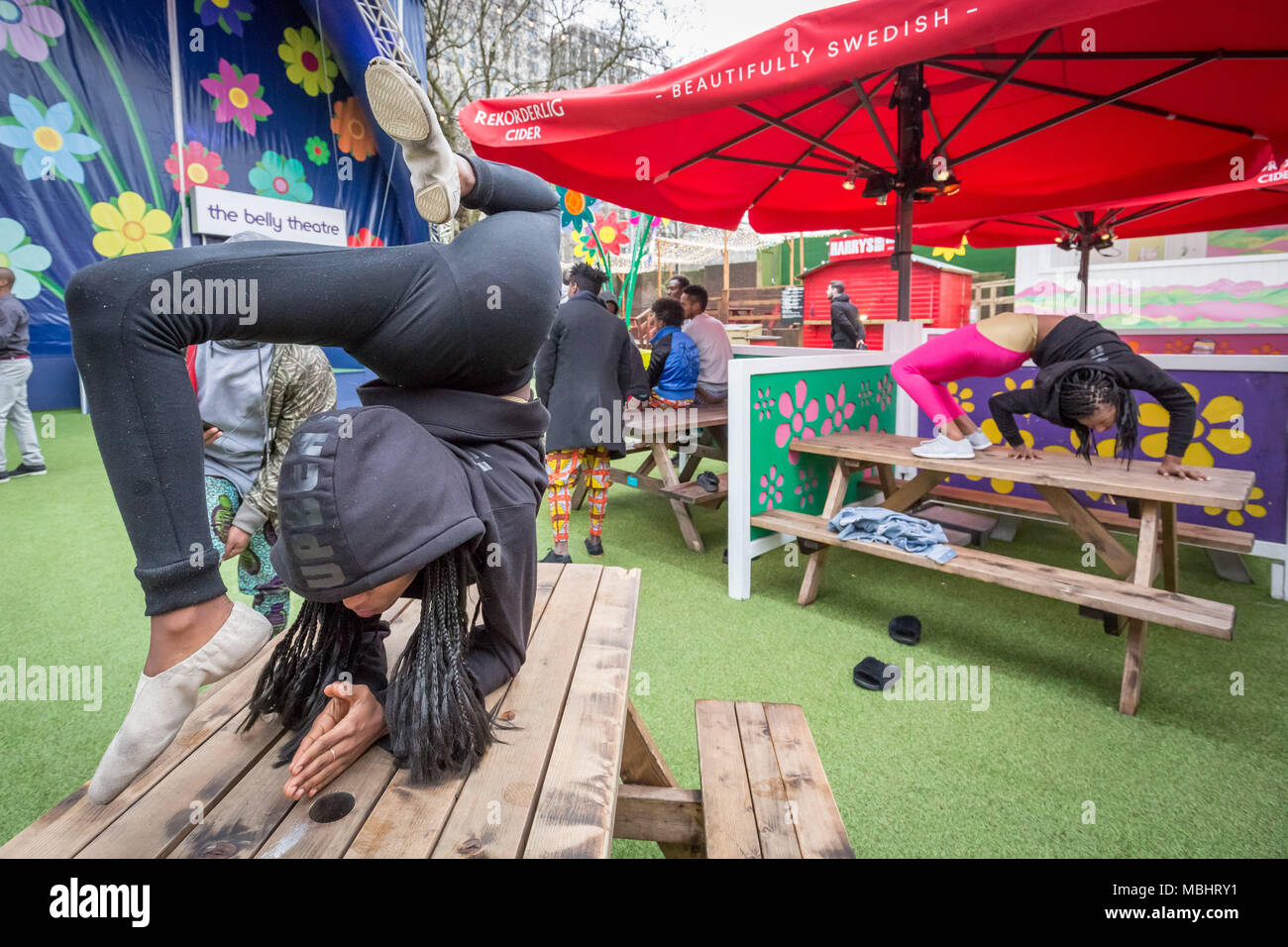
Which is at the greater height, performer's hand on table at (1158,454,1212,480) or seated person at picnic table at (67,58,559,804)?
seated person at picnic table at (67,58,559,804)

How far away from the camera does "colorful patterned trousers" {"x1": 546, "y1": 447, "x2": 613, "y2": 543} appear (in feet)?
13.3

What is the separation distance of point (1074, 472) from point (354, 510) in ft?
10.1

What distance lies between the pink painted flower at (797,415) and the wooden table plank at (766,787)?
7.37 ft

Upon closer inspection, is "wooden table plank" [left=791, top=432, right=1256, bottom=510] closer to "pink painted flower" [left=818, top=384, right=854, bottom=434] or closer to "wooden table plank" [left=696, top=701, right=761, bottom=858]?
"pink painted flower" [left=818, top=384, right=854, bottom=434]

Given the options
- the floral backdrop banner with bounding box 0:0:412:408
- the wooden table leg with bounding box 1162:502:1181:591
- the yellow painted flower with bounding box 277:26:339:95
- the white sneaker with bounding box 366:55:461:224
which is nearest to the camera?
the white sneaker with bounding box 366:55:461:224

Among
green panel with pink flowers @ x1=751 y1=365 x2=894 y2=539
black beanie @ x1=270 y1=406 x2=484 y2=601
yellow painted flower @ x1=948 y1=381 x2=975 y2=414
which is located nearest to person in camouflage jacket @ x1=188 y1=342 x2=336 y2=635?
black beanie @ x1=270 y1=406 x2=484 y2=601

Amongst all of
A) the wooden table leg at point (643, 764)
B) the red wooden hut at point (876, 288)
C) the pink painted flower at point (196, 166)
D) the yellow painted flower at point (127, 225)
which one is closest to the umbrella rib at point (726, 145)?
the wooden table leg at point (643, 764)

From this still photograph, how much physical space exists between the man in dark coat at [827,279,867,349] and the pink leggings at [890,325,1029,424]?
7.10 meters

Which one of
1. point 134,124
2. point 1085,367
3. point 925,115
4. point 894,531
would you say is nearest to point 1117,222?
point 925,115

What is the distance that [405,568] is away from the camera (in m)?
0.88

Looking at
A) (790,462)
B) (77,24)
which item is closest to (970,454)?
(790,462)

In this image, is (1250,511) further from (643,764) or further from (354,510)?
(354,510)
